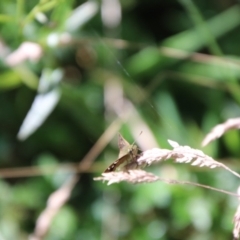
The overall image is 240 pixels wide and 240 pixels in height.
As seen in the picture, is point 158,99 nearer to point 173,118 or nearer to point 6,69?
point 173,118

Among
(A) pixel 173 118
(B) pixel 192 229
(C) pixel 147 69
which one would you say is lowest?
(B) pixel 192 229

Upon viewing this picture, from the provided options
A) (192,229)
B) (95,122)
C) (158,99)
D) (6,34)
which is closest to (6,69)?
(6,34)

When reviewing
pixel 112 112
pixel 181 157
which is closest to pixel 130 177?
pixel 181 157

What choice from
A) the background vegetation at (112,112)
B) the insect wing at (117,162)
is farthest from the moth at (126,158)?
the background vegetation at (112,112)

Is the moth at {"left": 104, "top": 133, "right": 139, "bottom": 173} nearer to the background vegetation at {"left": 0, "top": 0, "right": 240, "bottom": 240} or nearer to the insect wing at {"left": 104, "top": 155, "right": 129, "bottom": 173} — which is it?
the insect wing at {"left": 104, "top": 155, "right": 129, "bottom": 173}

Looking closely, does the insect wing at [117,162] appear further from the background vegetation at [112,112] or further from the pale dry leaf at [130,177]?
the background vegetation at [112,112]

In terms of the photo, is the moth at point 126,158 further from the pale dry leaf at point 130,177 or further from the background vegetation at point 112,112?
the background vegetation at point 112,112

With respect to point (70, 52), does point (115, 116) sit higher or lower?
lower

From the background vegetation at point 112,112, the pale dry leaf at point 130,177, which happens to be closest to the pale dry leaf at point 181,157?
the pale dry leaf at point 130,177

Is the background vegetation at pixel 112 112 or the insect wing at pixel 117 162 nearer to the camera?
the insect wing at pixel 117 162
